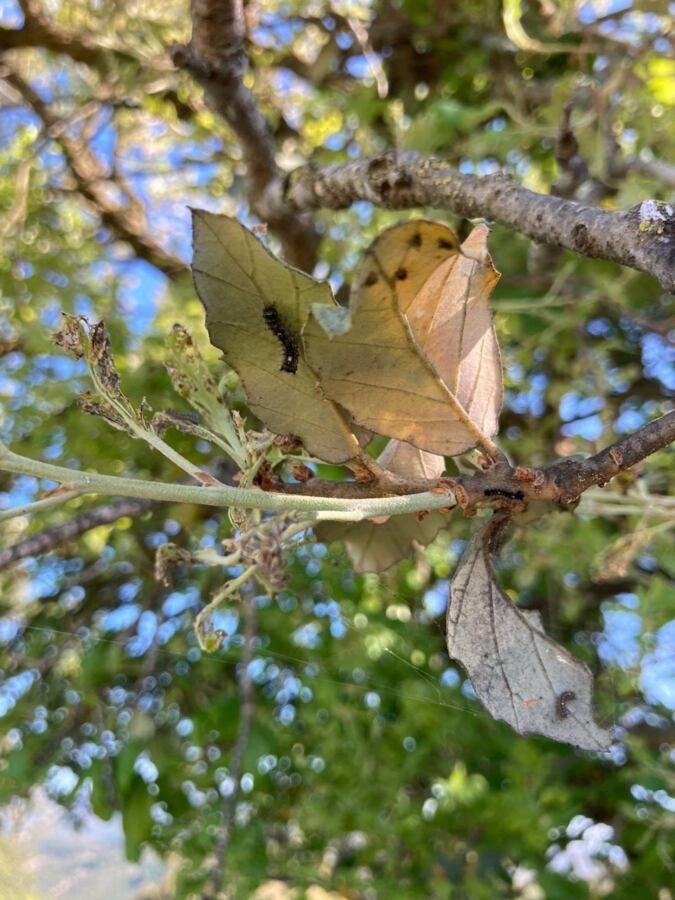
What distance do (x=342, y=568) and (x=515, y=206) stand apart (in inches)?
19.9

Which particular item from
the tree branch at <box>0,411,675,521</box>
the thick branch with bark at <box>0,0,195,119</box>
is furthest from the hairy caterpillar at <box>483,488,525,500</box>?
the thick branch with bark at <box>0,0,195,119</box>

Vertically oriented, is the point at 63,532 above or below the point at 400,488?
below

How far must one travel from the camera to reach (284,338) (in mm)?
373

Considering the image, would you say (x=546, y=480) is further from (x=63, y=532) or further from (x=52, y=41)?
(x=52, y=41)

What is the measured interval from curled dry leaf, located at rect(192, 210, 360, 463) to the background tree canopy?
44cm

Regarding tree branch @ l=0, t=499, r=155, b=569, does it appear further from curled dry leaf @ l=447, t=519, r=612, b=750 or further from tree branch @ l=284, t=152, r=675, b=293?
curled dry leaf @ l=447, t=519, r=612, b=750

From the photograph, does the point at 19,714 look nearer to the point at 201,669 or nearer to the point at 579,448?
the point at 201,669

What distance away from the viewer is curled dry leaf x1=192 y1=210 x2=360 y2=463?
350 millimetres

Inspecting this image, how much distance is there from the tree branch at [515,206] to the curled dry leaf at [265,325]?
15 cm

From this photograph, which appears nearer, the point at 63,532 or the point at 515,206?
the point at 515,206

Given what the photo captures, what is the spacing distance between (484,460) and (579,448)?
462mm

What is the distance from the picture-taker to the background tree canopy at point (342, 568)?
107cm

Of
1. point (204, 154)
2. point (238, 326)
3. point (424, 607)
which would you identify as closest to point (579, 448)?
point (424, 607)

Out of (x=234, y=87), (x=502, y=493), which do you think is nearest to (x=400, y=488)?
(x=502, y=493)
